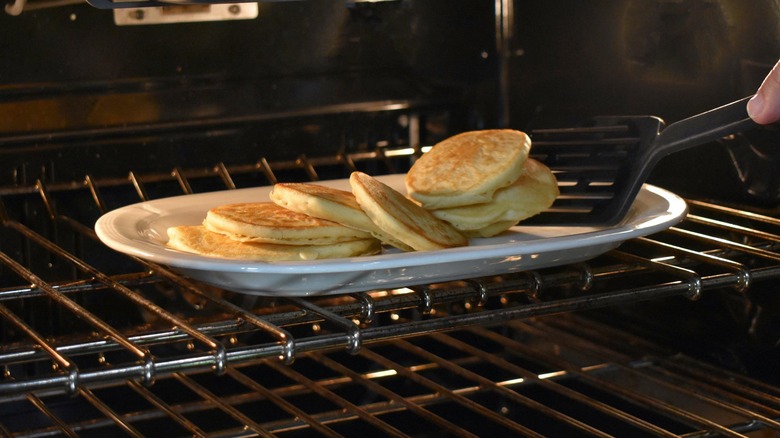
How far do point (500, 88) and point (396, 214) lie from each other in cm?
54

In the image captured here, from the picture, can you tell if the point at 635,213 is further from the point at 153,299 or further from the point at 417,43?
the point at 153,299

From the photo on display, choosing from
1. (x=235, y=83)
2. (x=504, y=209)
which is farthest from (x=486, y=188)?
(x=235, y=83)

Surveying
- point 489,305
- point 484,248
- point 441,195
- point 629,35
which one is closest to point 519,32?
point 629,35

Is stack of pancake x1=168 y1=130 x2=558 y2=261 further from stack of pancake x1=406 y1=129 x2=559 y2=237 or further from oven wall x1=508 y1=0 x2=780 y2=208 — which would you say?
oven wall x1=508 y1=0 x2=780 y2=208

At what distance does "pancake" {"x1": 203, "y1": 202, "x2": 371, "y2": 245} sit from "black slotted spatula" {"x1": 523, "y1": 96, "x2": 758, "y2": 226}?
0.73 feet

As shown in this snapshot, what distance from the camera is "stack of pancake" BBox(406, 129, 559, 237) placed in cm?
85

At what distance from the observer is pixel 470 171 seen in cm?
88

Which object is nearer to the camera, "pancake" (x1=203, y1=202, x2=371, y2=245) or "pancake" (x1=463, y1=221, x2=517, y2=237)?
"pancake" (x1=203, y1=202, x2=371, y2=245)

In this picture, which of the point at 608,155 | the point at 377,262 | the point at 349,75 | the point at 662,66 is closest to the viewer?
the point at 377,262

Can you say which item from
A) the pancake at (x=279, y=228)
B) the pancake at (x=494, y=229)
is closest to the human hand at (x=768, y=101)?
the pancake at (x=494, y=229)

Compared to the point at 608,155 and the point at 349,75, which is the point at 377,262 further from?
the point at 349,75

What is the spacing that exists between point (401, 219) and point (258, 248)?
110 mm

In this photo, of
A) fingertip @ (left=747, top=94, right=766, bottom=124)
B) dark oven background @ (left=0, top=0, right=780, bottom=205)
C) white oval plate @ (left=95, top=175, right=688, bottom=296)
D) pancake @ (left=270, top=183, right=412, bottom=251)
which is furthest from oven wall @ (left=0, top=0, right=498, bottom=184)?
fingertip @ (left=747, top=94, right=766, bottom=124)

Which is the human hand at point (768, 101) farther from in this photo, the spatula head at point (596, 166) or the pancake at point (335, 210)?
the pancake at point (335, 210)
